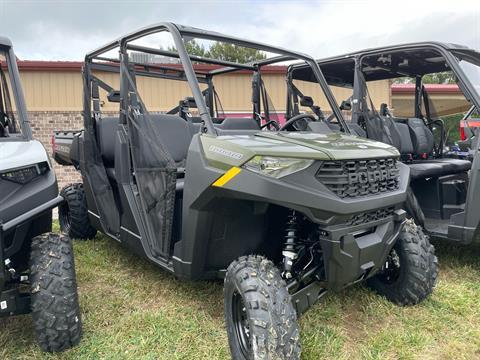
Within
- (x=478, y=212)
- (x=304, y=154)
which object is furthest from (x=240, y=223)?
(x=478, y=212)

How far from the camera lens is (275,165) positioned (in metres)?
2.23

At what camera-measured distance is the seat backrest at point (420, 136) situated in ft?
16.6

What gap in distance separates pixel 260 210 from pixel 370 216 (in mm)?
624

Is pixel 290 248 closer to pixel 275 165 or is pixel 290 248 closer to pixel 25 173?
pixel 275 165

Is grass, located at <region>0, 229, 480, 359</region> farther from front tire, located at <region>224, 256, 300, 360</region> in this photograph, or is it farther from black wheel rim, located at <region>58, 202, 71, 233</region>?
black wheel rim, located at <region>58, 202, 71, 233</region>

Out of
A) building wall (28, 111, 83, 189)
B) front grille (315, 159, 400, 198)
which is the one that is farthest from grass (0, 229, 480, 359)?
building wall (28, 111, 83, 189)

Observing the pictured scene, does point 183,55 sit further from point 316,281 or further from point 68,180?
point 68,180

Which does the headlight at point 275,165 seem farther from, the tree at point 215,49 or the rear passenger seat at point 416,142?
the rear passenger seat at point 416,142

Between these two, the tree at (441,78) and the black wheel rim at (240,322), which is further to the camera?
the tree at (441,78)

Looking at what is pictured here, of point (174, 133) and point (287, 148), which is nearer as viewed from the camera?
point (287, 148)

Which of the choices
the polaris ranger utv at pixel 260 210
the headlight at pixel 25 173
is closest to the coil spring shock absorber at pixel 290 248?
the polaris ranger utv at pixel 260 210

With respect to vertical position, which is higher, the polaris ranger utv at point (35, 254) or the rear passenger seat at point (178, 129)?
the rear passenger seat at point (178, 129)

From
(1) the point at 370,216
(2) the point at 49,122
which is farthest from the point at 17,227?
(2) the point at 49,122

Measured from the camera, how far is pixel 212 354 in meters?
2.53
